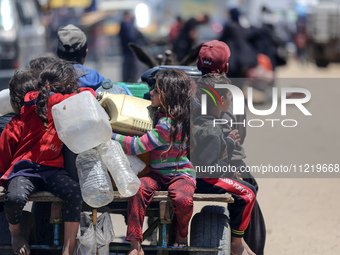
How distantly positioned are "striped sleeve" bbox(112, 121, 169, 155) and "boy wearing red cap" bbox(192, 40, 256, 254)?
1.03 feet

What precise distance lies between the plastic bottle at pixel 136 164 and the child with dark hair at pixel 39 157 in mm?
Answer: 393

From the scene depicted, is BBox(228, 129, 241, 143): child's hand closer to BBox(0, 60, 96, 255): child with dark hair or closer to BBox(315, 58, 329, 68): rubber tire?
→ BBox(0, 60, 96, 255): child with dark hair

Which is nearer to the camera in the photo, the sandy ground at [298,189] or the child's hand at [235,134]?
the child's hand at [235,134]

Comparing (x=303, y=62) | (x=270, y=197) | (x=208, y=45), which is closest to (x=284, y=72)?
(x=303, y=62)

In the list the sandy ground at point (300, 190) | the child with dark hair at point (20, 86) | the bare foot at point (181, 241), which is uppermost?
the child with dark hair at point (20, 86)

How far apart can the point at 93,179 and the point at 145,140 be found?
0.42 m

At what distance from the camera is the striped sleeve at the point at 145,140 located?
4.23 metres

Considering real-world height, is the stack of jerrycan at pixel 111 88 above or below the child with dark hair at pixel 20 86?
below

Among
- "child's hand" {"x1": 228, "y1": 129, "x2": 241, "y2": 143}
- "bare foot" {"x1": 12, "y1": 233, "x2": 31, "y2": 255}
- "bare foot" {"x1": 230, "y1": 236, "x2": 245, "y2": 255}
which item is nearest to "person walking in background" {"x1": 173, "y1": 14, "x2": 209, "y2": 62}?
Result: "child's hand" {"x1": 228, "y1": 129, "x2": 241, "y2": 143}

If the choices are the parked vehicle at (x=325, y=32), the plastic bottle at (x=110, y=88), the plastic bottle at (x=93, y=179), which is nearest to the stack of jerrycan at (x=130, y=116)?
the plastic bottle at (x=93, y=179)

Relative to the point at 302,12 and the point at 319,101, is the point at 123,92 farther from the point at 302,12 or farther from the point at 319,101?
the point at 302,12

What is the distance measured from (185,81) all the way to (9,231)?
151 centimetres

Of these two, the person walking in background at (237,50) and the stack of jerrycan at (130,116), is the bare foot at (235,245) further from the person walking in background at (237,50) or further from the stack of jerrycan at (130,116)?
the person walking in background at (237,50)

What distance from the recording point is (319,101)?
47.2ft
